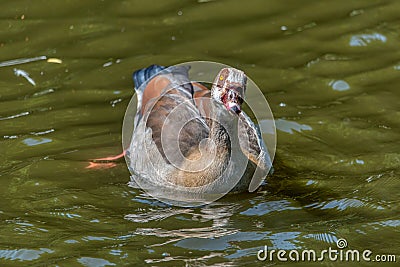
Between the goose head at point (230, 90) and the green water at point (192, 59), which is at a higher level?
the goose head at point (230, 90)

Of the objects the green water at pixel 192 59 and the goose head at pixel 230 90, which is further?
the goose head at pixel 230 90

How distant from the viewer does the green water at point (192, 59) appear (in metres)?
6.52

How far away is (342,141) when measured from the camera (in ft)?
27.9

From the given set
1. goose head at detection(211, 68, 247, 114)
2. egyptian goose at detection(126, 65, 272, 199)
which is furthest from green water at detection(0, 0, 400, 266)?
goose head at detection(211, 68, 247, 114)

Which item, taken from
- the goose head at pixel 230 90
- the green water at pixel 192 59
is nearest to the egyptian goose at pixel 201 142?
the goose head at pixel 230 90

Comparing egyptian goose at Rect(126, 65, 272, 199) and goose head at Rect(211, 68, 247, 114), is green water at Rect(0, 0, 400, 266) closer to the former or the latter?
egyptian goose at Rect(126, 65, 272, 199)

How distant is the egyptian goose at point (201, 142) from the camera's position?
24.6 feet

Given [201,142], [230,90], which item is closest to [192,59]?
[201,142]

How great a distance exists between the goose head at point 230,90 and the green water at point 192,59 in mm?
854

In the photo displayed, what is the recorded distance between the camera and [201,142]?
7695mm

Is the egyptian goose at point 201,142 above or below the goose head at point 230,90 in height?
below

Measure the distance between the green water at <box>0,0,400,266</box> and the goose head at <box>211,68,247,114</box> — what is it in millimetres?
854

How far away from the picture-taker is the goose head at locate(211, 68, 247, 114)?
24.3 ft

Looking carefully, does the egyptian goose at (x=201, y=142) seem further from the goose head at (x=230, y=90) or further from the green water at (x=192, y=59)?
the green water at (x=192, y=59)
